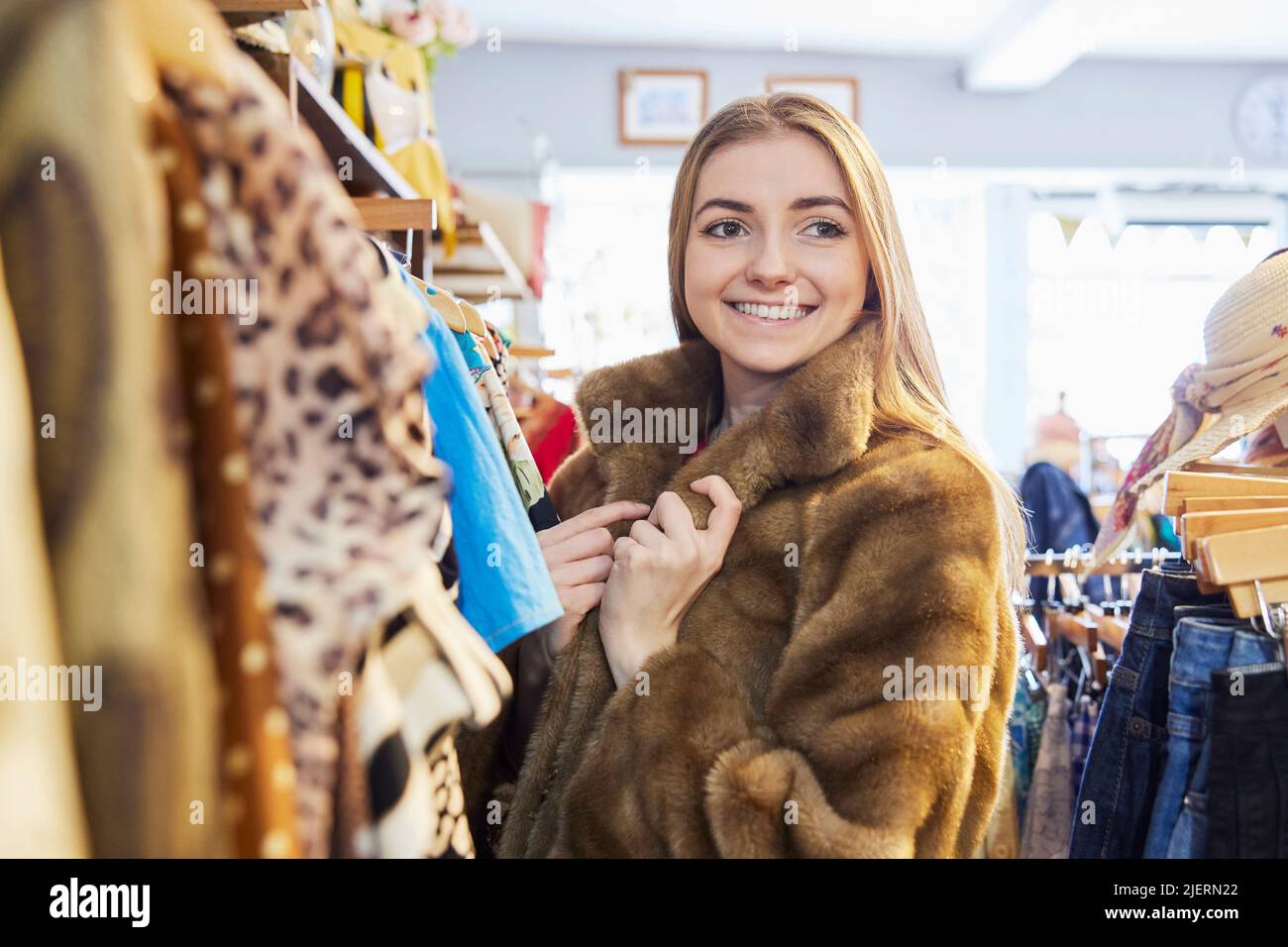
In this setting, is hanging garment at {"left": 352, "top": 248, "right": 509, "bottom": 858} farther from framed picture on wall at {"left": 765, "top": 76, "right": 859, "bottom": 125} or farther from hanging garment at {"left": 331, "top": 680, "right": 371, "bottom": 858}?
framed picture on wall at {"left": 765, "top": 76, "right": 859, "bottom": 125}

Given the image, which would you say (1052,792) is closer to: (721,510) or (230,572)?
(721,510)

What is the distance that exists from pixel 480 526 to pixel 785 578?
0.41 metres

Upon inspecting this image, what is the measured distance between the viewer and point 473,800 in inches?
45.3

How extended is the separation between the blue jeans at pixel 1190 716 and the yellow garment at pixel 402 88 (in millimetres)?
1519

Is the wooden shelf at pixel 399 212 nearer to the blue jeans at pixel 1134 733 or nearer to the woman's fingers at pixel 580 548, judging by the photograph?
the woman's fingers at pixel 580 548

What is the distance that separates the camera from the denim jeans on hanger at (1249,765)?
3.19 ft

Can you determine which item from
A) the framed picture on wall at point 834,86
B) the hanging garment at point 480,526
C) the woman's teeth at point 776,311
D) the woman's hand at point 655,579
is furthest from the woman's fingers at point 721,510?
the framed picture on wall at point 834,86

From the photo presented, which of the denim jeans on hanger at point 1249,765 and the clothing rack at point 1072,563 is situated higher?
the clothing rack at point 1072,563

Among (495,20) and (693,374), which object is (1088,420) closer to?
(495,20)

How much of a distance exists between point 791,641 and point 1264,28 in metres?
5.17

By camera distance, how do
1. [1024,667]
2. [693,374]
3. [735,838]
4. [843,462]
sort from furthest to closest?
[1024,667], [693,374], [843,462], [735,838]

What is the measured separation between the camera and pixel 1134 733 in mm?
1140

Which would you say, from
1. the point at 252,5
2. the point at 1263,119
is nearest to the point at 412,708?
the point at 252,5

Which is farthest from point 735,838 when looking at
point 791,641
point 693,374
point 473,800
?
point 693,374
